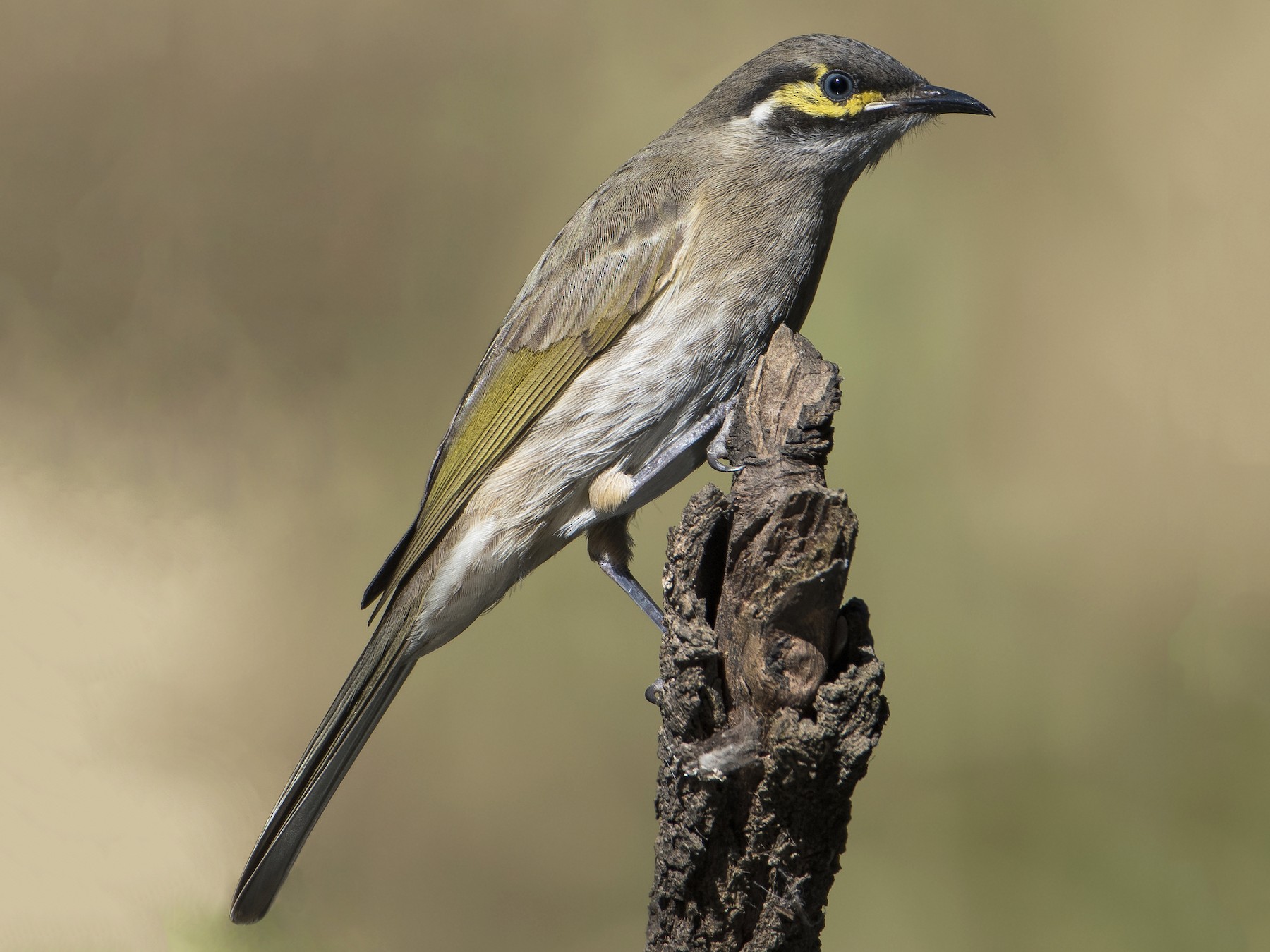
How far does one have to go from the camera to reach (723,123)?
4129 millimetres

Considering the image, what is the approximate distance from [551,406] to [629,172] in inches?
37.3

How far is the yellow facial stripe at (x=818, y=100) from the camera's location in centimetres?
390

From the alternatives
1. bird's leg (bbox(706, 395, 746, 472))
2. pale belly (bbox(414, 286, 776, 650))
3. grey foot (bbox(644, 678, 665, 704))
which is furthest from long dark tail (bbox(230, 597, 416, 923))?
bird's leg (bbox(706, 395, 746, 472))

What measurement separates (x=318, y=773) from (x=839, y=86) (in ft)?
9.88

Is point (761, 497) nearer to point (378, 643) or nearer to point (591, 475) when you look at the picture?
point (591, 475)

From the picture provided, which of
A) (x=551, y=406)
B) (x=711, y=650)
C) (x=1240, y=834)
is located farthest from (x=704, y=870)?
(x=1240, y=834)

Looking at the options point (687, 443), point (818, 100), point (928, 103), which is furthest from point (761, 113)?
point (687, 443)

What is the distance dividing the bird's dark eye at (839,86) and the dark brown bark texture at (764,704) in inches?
57.7

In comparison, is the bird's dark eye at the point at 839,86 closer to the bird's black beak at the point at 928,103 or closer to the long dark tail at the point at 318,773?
the bird's black beak at the point at 928,103

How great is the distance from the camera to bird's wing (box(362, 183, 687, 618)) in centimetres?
383

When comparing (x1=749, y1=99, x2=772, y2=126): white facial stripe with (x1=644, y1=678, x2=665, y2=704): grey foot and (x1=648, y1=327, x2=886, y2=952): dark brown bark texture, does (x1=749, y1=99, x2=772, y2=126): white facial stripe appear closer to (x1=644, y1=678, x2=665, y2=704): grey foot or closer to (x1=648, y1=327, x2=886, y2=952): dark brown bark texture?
(x1=648, y1=327, x2=886, y2=952): dark brown bark texture

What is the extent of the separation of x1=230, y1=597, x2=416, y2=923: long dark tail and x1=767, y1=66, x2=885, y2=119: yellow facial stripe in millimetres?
2364

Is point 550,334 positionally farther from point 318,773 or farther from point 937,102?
point 318,773

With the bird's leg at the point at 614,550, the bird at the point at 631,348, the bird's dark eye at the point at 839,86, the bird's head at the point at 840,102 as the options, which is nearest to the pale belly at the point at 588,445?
the bird at the point at 631,348
